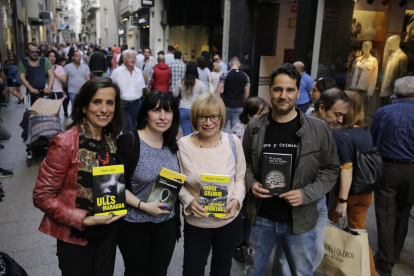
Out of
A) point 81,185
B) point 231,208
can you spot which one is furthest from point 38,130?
point 231,208

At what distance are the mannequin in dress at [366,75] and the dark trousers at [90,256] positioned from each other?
737cm

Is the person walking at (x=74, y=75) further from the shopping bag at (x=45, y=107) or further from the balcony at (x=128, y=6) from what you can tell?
the balcony at (x=128, y=6)

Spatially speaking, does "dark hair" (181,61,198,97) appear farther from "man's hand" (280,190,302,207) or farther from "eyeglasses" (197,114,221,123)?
"man's hand" (280,190,302,207)

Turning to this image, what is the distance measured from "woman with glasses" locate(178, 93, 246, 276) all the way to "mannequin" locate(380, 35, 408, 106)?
6.41 meters

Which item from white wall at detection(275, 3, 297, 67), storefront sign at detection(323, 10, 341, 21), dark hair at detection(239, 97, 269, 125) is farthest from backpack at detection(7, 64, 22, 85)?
dark hair at detection(239, 97, 269, 125)

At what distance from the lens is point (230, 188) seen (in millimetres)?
2646

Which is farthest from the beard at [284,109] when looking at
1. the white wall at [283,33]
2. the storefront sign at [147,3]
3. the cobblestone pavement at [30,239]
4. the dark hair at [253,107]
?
the storefront sign at [147,3]

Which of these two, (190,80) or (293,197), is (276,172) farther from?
(190,80)

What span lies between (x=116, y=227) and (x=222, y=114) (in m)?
1.13

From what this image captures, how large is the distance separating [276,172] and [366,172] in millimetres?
1231

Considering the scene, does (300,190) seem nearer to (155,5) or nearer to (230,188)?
(230,188)

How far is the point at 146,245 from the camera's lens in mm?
2580

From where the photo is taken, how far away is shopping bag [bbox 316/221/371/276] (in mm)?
2971

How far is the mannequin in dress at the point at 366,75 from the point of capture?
8.02 m
